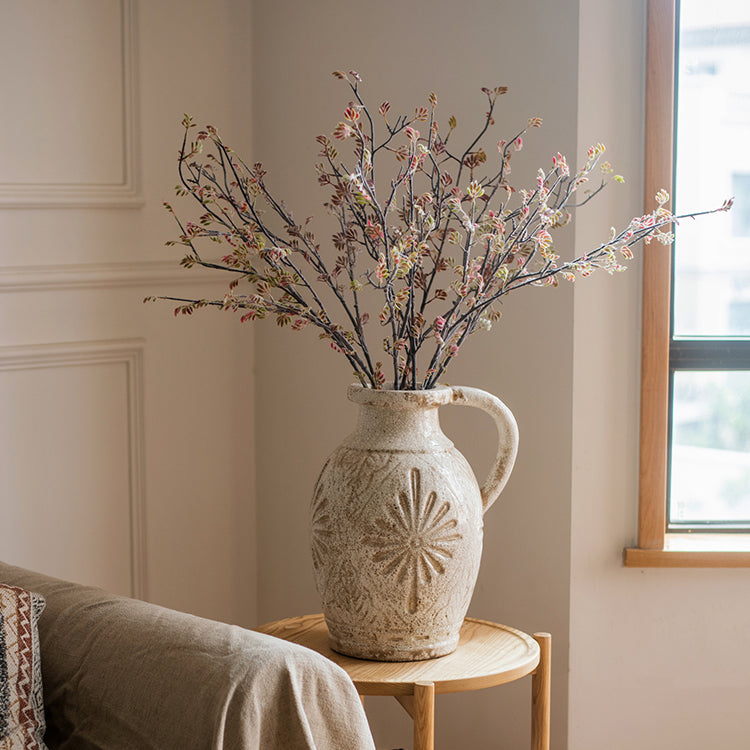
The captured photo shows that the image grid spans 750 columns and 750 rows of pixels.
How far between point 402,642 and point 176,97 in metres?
1.36

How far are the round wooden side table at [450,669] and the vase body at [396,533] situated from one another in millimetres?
30

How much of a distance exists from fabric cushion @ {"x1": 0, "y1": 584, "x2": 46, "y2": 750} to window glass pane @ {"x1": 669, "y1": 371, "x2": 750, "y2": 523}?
4.52ft

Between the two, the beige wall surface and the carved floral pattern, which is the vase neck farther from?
the beige wall surface

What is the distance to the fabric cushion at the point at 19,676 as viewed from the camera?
54.0 inches

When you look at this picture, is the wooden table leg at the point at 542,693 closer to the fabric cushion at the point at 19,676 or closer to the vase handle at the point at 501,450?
the vase handle at the point at 501,450

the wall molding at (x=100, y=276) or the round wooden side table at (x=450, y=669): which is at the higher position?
the wall molding at (x=100, y=276)

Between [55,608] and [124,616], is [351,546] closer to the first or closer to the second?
[124,616]

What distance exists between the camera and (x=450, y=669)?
1.61m

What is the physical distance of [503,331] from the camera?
2.14 meters

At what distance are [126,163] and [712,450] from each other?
1.44 meters

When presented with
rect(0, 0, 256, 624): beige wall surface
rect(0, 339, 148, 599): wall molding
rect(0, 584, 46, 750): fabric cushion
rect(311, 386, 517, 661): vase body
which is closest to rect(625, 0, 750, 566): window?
rect(311, 386, 517, 661): vase body

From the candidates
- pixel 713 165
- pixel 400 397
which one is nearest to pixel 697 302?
pixel 713 165

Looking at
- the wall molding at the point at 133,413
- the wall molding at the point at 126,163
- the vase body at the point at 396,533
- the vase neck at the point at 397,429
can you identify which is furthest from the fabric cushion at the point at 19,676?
the wall molding at the point at 126,163

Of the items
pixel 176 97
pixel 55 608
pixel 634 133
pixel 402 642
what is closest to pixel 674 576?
pixel 402 642
